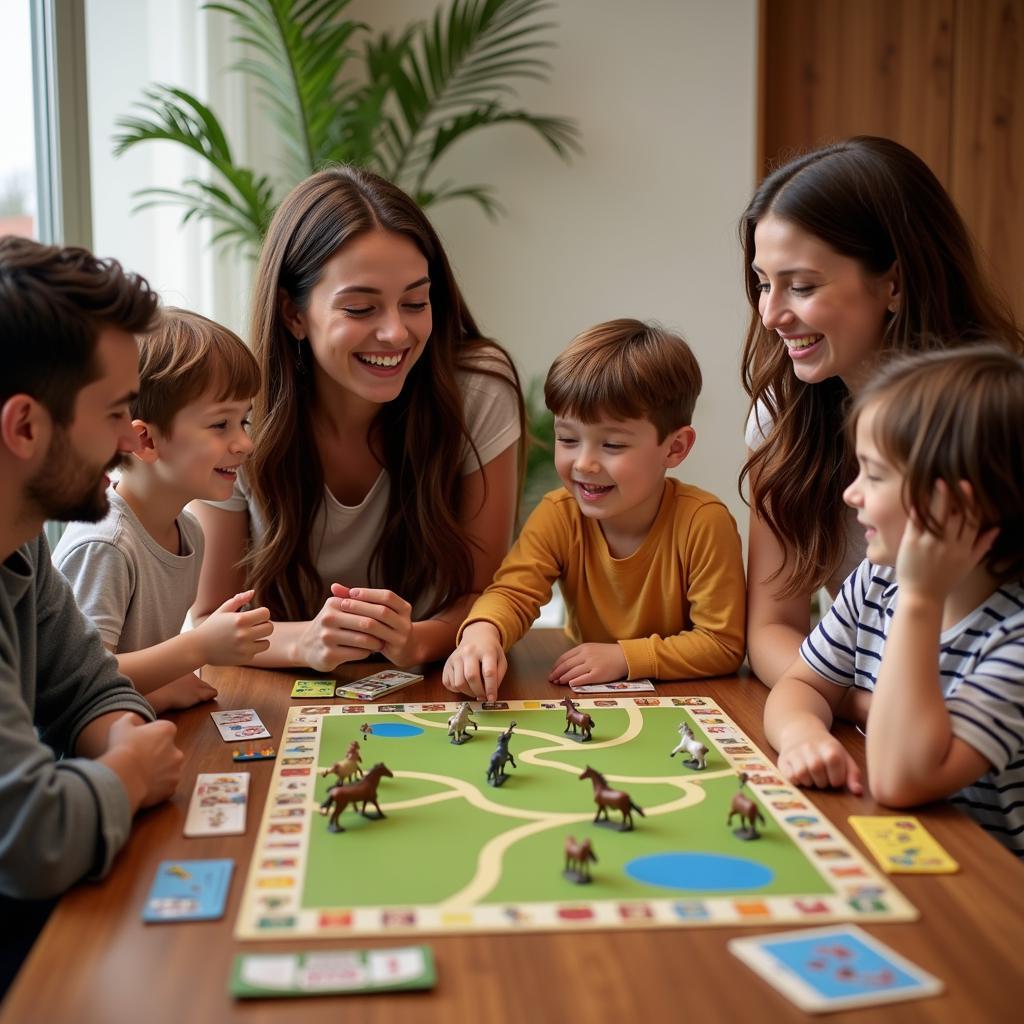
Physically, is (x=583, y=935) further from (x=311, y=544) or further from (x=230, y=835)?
(x=311, y=544)

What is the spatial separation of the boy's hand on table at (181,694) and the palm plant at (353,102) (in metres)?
1.92

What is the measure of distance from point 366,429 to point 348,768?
977mm

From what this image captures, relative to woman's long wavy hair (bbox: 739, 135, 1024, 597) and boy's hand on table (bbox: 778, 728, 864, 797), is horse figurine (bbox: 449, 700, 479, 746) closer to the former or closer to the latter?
boy's hand on table (bbox: 778, 728, 864, 797)

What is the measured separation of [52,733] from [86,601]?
265mm

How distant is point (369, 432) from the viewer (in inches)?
79.4

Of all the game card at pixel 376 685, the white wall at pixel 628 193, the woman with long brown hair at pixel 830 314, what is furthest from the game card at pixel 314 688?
the white wall at pixel 628 193

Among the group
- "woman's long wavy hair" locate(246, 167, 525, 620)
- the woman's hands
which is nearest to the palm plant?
"woman's long wavy hair" locate(246, 167, 525, 620)

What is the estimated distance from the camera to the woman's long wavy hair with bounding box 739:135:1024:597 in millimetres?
1589

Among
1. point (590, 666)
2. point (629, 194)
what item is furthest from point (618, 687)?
point (629, 194)

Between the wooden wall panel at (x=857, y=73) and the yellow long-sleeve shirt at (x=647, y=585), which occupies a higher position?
the wooden wall panel at (x=857, y=73)

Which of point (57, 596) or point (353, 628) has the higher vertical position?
point (57, 596)

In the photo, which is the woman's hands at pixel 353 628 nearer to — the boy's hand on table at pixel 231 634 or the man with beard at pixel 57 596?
the boy's hand on table at pixel 231 634

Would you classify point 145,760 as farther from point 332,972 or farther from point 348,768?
point 332,972

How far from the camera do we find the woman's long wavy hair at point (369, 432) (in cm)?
185
